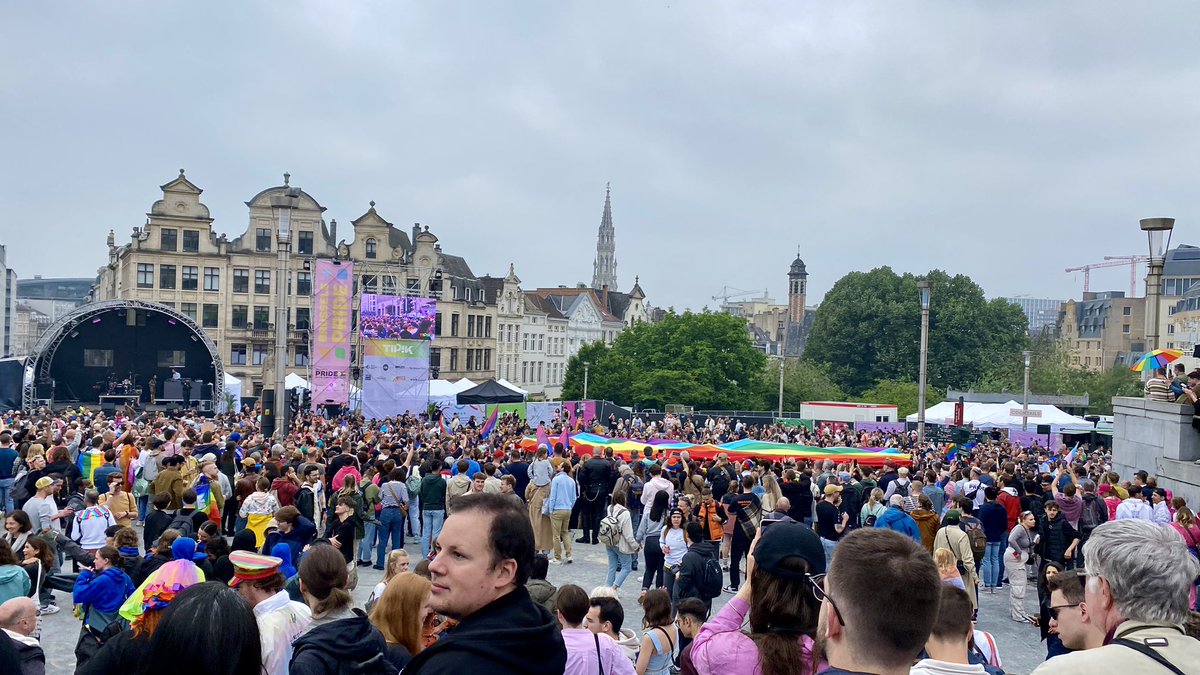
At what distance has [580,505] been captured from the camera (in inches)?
721

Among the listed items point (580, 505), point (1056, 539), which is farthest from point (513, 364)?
point (1056, 539)

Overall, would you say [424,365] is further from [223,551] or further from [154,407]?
[223,551]

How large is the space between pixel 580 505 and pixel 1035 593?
752cm

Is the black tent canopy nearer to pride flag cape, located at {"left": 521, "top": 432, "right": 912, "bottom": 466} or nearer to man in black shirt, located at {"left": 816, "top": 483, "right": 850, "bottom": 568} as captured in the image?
pride flag cape, located at {"left": 521, "top": 432, "right": 912, "bottom": 466}

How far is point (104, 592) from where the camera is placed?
7.46 m

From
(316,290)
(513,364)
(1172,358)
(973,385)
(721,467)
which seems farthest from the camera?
(513,364)

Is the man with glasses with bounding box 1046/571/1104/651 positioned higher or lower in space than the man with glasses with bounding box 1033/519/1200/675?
lower

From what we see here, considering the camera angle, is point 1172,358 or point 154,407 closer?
point 1172,358

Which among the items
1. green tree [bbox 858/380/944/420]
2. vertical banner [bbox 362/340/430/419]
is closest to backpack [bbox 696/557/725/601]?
vertical banner [bbox 362/340/430/419]

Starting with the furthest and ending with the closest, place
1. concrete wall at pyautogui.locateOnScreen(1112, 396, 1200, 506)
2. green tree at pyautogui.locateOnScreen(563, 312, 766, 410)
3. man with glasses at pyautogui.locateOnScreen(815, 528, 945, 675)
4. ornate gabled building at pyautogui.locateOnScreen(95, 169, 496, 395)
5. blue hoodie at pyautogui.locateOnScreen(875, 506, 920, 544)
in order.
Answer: green tree at pyautogui.locateOnScreen(563, 312, 766, 410) < ornate gabled building at pyautogui.locateOnScreen(95, 169, 496, 395) < concrete wall at pyautogui.locateOnScreen(1112, 396, 1200, 506) < blue hoodie at pyautogui.locateOnScreen(875, 506, 920, 544) < man with glasses at pyautogui.locateOnScreen(815, 528, 945, 675)

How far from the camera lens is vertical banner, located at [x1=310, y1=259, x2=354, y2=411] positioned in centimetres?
3156

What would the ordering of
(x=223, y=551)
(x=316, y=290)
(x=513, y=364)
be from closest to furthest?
(x=223, y=551)
(x=316, y=290)
(x=513, y=364)

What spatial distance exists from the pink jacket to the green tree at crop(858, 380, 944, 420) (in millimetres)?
65187

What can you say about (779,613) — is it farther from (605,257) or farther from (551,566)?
(605,257)
